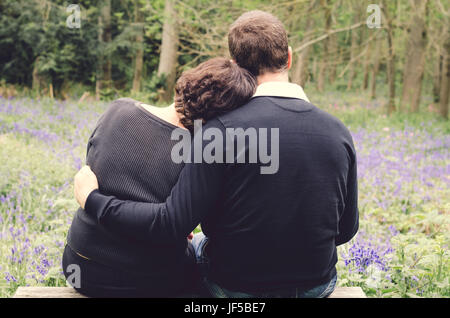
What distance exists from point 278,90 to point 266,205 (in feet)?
1.67

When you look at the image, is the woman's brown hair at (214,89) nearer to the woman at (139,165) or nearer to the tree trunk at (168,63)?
the woman at (139,165)

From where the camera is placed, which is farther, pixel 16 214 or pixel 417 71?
pixel 417 71

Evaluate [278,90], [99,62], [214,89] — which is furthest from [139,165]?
[99,62]

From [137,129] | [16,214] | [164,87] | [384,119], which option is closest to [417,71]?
[384,119]

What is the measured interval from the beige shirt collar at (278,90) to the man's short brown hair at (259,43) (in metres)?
0.12

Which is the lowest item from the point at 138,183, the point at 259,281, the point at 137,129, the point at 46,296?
the point at 46,296

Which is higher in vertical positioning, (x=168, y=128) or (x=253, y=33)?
(x=253, y=33)

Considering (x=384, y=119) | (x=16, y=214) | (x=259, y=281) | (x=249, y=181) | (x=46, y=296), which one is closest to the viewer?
(x=249, y=181)

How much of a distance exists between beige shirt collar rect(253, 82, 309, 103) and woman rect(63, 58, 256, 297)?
48 millimetres

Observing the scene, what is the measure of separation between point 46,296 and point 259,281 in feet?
3.57

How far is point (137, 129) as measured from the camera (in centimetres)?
219

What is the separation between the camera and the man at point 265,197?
1.99 metres

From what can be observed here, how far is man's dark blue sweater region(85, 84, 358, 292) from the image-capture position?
6.52 feet
